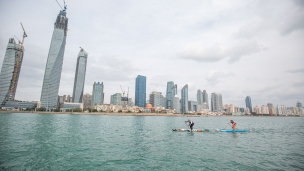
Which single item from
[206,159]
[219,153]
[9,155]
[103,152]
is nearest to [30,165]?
[9,155]

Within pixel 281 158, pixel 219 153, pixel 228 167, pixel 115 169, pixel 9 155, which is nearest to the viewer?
pixel 115 169

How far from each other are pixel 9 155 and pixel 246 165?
26.2m

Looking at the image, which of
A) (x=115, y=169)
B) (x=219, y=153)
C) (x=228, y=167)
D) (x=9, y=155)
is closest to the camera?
(x=115, y=169)

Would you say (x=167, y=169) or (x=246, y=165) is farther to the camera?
(x=246, y=165)

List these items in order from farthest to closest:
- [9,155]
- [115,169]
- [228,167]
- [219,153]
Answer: [219,153], [9,155], [228,167], [115,169]

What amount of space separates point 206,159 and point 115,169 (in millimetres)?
10422

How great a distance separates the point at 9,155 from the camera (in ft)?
58.1

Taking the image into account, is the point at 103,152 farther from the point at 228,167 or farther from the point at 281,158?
the point at 281,158

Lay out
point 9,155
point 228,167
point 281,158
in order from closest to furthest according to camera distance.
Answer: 1. point 228,167
2. point 9,155
3. point 281,158

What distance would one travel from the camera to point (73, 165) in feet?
50.6

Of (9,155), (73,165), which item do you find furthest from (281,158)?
(9,155)

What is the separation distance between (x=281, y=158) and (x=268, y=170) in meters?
6.40

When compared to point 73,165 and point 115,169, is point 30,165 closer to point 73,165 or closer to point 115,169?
point 73,165

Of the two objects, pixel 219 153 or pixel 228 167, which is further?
pixel 219 153
